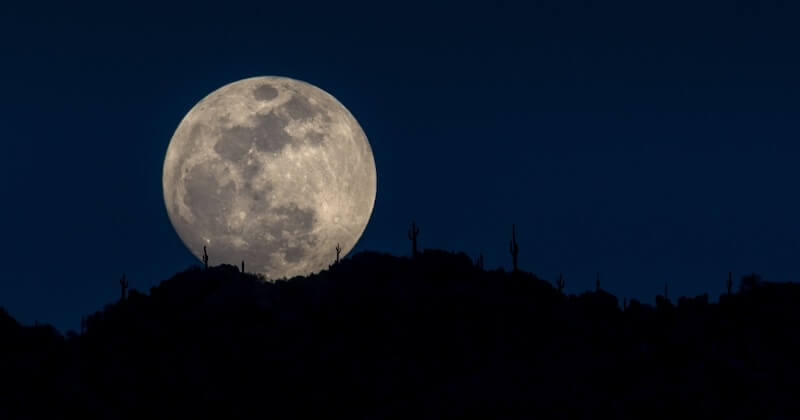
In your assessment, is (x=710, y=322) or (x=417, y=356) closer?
(x=417, y=356)

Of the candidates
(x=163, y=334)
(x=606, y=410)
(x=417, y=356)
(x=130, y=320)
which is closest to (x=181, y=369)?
(x=163, y=334)

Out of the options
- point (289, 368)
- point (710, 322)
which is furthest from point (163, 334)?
point (710, 322)

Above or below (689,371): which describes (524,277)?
above

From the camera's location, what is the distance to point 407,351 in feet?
218

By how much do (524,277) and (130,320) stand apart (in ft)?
91.3

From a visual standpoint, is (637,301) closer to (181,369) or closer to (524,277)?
(524,277)

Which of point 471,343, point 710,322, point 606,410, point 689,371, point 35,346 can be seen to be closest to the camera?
point 606,410

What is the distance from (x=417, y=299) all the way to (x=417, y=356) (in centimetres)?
639

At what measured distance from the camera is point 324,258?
237 feet

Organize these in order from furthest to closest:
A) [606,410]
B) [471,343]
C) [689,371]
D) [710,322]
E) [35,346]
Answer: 1. [35,346]
2. [710,322]
3. [471,343]
4. [689,371]
5. [606,410]

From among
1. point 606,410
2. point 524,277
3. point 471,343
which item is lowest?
point 606,410

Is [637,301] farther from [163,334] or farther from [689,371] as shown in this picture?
[163,334]

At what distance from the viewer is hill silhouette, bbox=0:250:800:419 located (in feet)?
196

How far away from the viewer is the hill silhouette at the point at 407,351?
59688 mm
